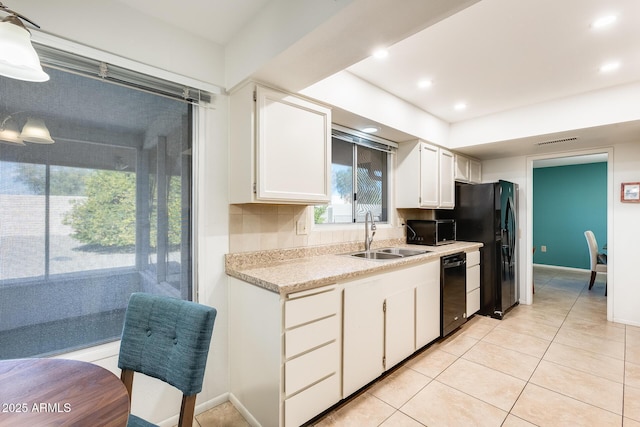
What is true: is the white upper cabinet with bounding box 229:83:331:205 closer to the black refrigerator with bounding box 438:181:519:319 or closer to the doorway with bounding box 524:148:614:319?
the black refrigerator with bounding box 438:181:519:319

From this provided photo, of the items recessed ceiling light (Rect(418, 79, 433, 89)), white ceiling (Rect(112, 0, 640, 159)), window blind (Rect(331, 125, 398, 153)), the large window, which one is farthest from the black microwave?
the large window

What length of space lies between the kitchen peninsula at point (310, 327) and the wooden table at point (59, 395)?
2.57 feet

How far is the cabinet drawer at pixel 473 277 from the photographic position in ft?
10.7

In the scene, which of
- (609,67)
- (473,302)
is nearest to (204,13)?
(609,67)

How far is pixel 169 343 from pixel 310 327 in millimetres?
732

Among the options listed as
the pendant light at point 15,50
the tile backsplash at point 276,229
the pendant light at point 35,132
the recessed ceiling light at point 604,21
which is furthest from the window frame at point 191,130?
the recessed ceiling light at point 604,21

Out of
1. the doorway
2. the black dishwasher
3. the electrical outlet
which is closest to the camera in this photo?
the electrical outlet

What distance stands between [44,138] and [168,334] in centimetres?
114

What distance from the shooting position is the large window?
4.36 feet

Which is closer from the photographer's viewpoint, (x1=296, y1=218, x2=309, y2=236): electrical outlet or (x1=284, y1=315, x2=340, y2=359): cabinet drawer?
(x1=284, y1=315, x2=340, y2=359): cabinet drawer

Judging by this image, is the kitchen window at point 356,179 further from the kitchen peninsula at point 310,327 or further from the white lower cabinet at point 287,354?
the white lower cabinet at point 287,354

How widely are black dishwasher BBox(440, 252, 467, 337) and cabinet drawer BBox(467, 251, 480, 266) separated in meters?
0.17

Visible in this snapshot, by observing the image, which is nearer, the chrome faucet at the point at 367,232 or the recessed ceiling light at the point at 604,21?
the recessed ceiling light at the point at 604,21

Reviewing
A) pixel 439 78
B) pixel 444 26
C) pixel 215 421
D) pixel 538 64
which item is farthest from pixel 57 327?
pixel 538 64
